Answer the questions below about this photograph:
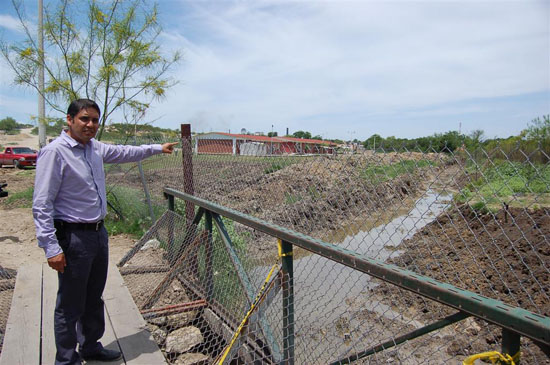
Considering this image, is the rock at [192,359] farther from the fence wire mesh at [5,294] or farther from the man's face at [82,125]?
the man's face at [82,125]

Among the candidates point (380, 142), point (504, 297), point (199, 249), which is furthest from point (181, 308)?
point (504, 297)

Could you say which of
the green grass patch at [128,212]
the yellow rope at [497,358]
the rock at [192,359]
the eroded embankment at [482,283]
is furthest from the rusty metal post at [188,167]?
the yellow rope at [497,358]

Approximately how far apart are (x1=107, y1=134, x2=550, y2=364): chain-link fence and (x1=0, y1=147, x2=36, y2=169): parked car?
22088mm

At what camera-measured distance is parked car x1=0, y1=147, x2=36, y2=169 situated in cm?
2431

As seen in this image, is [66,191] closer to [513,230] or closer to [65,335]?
[65,335]

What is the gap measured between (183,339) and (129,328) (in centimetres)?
100

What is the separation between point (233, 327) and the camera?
375 cm

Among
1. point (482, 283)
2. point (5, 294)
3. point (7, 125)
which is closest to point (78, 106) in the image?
point (5, 294)

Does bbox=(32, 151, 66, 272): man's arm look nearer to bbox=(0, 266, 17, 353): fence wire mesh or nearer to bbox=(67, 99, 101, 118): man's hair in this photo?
bbox=(67, 99, 101, 118): man's hair

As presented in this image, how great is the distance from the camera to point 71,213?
258 cm

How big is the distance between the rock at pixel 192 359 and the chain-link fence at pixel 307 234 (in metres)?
0.02

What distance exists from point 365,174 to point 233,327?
2.09 metres

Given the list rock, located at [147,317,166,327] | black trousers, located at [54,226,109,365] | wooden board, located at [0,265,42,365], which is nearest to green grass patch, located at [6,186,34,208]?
wooden board, located at [0,265,42,365]

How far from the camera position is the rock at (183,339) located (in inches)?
161
